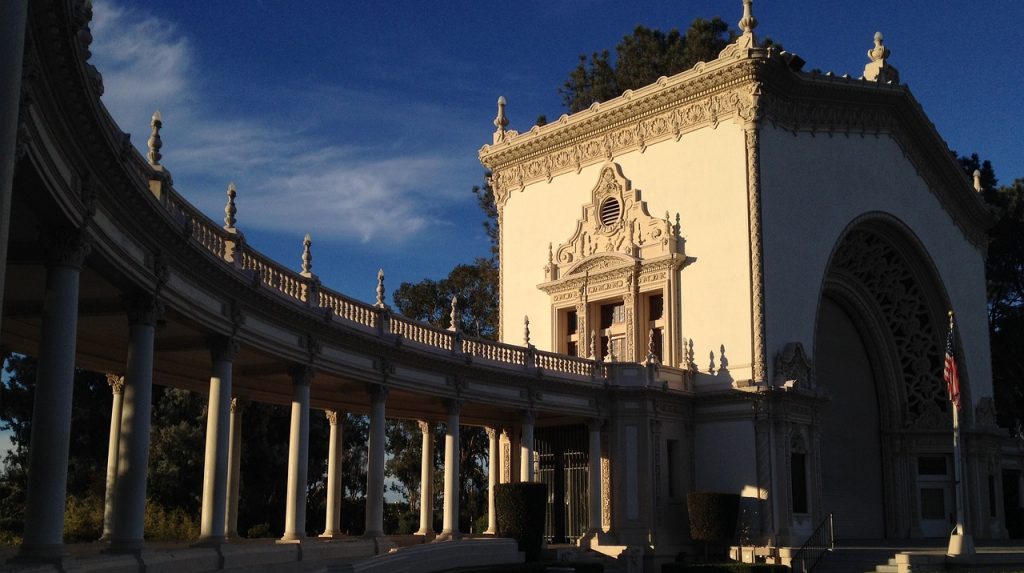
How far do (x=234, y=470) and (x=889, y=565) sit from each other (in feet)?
63.2

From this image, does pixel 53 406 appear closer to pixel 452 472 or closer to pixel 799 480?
pixel 452 472

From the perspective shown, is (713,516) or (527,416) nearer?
(527,416)

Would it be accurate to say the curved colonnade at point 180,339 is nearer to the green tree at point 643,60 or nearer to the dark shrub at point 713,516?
the dark shrub at point 713,516

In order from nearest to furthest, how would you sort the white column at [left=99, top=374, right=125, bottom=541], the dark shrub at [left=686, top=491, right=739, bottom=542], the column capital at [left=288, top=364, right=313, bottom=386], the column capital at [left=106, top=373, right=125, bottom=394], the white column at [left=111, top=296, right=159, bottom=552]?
the white column at [left=111, top=296, right=159, bottom=552], the white column at [left=99, top=374, right=125, bottom=541], the column capital at [left=106, top=373, right=125, bottom=394], the column capital at [left=288, top=364, right=313, bottom=386], the dark shrub at [left=686, top=491, right=739, bottom=542]

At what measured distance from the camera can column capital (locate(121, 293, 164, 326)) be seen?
18594 millimetres

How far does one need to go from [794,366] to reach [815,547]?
6241 millimetres

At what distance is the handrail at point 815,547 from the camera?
3416cm

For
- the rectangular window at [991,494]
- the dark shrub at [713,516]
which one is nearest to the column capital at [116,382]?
the dark shrub at [713,516]

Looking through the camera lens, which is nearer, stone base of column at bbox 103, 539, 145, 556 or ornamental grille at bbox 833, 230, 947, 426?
stone base of column at bbox 103, 539, 145, 556

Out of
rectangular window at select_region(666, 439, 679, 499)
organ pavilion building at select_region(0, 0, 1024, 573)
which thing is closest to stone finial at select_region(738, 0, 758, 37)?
organ pavilion building at select_region(0, 0, 1024, 573)

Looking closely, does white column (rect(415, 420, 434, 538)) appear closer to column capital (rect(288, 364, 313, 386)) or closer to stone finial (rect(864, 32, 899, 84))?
column capital (rect(288, 364, 313, 386))

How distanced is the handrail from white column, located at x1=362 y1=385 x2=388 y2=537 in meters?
14.2

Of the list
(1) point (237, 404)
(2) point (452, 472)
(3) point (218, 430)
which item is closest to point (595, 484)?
(2) point (452, 472)

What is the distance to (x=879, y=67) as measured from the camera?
Answer: 45.5 metres
